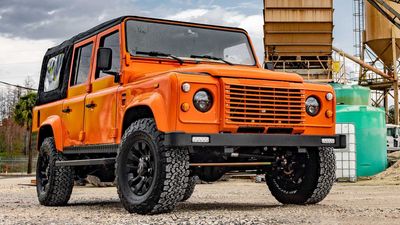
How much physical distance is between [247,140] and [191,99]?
0.81m

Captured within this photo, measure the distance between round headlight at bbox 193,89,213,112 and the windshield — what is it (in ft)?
5.57

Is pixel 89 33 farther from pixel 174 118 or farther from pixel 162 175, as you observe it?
pixel 162 175

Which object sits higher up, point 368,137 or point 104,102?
point 104,102

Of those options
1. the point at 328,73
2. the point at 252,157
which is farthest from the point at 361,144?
the point at 252,157

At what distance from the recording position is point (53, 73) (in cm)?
Answer: 1080

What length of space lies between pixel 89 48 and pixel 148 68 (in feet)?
5.79

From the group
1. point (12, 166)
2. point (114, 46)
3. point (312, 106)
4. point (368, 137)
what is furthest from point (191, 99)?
point (12, 166)

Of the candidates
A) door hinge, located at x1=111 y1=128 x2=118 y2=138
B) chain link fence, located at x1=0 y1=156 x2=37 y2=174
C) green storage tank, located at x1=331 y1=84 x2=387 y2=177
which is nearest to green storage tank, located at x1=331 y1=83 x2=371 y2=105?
green storage tank, located at x1=331 y1=84 x2=387 y2=177

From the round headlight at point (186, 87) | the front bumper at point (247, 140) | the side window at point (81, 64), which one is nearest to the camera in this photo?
the front bumper at point (247, 140)

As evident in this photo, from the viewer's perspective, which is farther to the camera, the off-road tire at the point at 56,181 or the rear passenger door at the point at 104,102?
the off-road tire at the point at 56,181

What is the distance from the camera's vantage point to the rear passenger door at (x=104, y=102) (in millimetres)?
8234

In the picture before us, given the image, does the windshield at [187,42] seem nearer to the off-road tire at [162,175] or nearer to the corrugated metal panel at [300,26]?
the off-road tire at [162,175]

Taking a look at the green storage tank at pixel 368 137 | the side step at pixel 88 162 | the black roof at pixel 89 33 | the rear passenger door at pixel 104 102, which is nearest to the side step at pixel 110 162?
the side step at pixel 88 162

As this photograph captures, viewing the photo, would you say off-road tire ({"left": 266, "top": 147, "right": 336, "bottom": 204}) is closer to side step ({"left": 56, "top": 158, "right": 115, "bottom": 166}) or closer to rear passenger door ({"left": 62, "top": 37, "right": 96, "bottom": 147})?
side step ({"left": 56, "top": 158, "right": 115, "bottom": 166})
